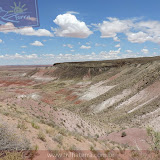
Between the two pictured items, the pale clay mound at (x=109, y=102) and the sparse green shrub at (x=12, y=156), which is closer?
the sparse green shrub at (x=12, y=156)

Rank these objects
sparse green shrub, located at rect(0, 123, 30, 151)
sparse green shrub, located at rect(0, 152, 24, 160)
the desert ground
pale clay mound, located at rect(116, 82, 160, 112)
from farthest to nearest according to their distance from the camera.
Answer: pale clay mound, located at rect(116, 82, 160, 112) → the desert ground → sparse green shrub, located at rect(0, 123, 30, 151) → sparse green shrub, located at rect(0, 152, 24, 160)

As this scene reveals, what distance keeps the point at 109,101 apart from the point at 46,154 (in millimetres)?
26390

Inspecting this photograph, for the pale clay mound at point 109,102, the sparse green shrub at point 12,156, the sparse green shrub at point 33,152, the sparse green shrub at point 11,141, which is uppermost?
the sparse green shrub at point 11,141

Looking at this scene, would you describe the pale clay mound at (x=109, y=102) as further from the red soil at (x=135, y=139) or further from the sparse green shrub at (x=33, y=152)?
the sparse green shrub at (x=33, y=152)

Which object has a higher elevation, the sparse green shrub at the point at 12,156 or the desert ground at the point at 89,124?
the sparse green shrub at the point at 12,156

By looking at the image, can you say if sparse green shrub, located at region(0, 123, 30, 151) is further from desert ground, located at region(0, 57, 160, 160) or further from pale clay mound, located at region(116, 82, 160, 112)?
pale clay mound, located at region(116, 82, 160, 112)

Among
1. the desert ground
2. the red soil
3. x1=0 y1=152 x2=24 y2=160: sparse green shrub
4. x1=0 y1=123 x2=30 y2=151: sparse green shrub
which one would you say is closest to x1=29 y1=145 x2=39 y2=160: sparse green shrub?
the desert ground

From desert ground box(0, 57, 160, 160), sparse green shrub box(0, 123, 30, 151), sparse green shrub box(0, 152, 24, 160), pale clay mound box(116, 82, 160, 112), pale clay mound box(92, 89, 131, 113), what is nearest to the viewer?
sparse green shrub box(0, 152, 24, 160)

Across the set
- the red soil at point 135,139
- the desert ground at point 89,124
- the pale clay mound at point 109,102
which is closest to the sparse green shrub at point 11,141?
the desert ground at point 89,124

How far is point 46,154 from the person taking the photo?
20.5ft

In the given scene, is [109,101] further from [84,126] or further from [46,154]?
[46,154]

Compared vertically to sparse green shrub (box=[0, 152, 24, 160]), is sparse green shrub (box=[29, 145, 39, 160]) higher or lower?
lower

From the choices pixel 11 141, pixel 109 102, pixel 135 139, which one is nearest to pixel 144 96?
pixel 109 102

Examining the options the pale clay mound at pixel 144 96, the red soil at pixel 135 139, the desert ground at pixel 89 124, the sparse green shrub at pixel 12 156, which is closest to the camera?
the sparse green shrub at pixel 12 156
